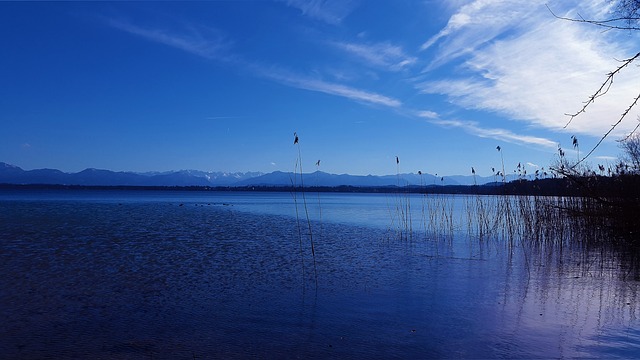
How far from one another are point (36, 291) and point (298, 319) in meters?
4.83

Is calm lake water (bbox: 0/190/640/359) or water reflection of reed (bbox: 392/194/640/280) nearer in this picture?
calm lake water (bbox: 0/190/640/359)

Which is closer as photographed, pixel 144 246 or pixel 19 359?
pixel 19 359

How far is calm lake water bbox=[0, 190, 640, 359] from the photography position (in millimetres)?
5051

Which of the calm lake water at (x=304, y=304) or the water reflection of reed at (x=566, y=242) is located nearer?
the calm lake water at (x=304, y=304)

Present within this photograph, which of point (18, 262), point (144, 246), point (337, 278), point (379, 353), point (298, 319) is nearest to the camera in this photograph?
point (379, 353)

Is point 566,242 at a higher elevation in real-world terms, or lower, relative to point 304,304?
lower

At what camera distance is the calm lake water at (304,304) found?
5051 millimetres

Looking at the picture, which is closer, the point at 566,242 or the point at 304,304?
the point at 304,304

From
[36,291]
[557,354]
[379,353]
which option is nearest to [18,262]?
[36,291]

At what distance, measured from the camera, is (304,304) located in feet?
23.0

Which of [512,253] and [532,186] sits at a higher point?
[532,186]

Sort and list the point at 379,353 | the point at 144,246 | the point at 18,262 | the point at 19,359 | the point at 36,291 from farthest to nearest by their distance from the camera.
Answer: the point at 144,246, the point at 18,262, the point at 36,291, the point at 379,353, the point at 19,359

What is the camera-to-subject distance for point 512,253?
13.3 m

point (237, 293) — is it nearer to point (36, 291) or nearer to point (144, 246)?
point (36, 291)
